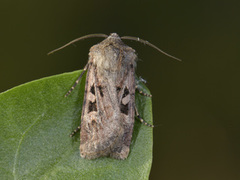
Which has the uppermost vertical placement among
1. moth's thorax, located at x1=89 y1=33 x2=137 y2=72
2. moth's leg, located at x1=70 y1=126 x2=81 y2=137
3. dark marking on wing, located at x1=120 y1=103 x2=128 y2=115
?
moth's thorax, located at x1=89 y1=33 x2=137 y2=72

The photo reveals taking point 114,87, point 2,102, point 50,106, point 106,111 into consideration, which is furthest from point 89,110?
point 2,102

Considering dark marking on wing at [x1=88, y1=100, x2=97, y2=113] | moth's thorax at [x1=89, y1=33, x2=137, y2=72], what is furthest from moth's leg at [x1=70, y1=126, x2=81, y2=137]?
moth's thorax at [x1=89, y1=33, x2=137, y2=72]

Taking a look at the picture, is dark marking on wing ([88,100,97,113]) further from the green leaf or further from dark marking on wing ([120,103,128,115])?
the green leaf

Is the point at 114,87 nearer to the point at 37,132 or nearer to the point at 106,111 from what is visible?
the point at 106,111

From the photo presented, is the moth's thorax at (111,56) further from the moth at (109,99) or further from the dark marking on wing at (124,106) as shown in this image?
the dark marking on wing at (124,106)

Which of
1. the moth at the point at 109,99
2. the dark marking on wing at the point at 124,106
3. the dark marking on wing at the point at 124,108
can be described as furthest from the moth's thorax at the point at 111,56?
the dark marking on wing at the point at 124,108

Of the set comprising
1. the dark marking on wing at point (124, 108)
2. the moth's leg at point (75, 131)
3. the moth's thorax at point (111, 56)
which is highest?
the moth's thorax at point (111, 56)

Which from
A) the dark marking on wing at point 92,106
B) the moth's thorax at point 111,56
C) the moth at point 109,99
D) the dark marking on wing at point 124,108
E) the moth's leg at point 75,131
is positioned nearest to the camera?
the moth's leg at point 75,131

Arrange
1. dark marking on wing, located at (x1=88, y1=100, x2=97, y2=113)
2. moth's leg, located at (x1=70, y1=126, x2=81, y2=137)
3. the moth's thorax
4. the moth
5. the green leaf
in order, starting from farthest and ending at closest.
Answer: the moth's thorax → dark marking on wing, located at (x1=88, y1=100, x2=97, y2=113) → the moth → moth's leg, located at (x1=70, y1=126, x2=81, y2=137) → the green leaf

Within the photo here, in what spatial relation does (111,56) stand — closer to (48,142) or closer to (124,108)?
(124,108)
